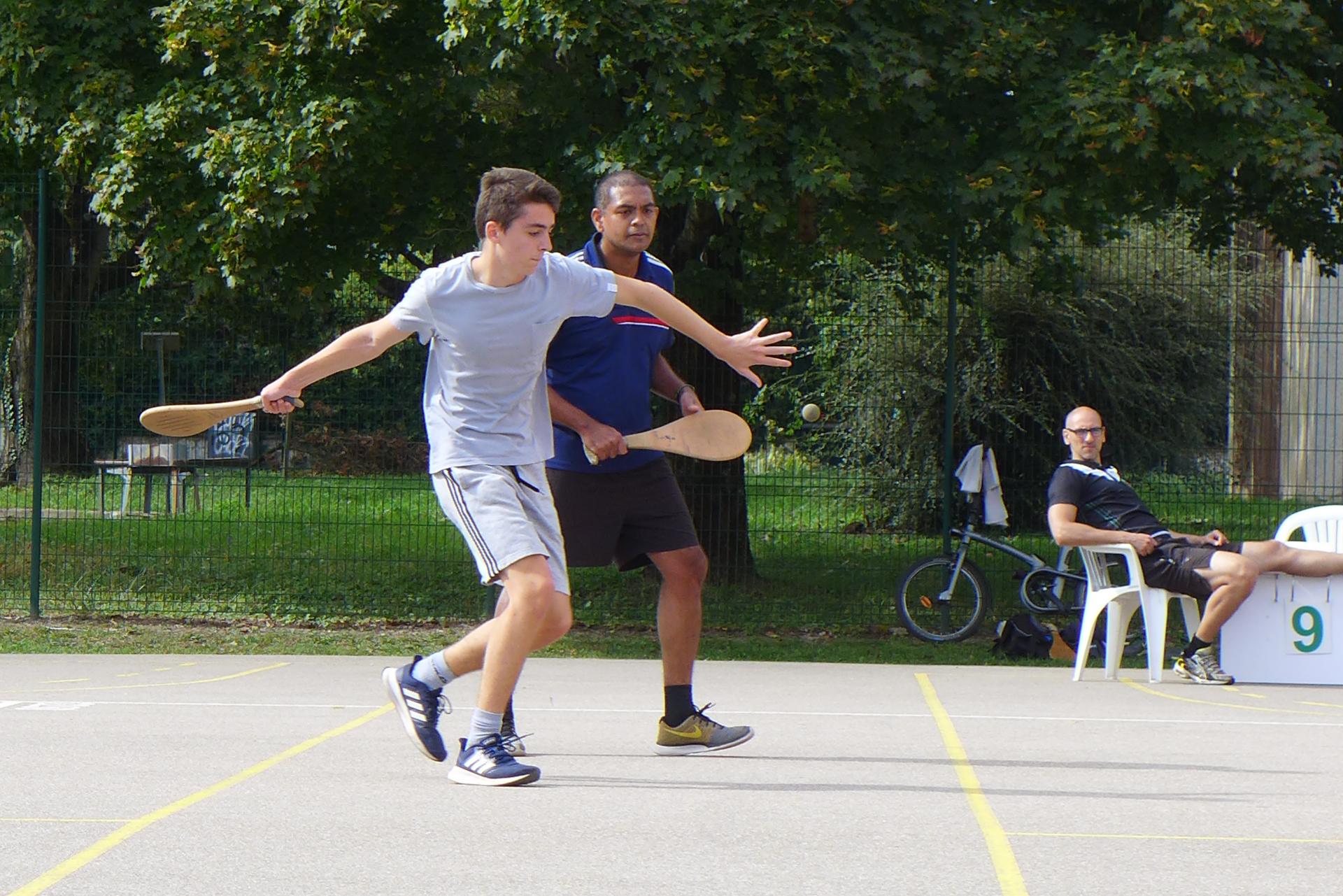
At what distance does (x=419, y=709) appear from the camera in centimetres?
560

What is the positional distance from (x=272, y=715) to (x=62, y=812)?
227cm

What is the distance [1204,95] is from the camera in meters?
9.51

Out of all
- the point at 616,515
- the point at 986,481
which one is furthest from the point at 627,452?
the point at 986,481

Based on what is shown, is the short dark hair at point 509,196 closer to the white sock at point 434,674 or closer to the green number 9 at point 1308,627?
the white sock at point 434,674

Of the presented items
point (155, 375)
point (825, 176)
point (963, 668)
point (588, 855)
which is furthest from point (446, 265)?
point (155, 375)

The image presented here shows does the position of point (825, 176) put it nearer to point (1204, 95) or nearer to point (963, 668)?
point (1204, 95)

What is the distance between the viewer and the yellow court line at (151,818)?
4.20m

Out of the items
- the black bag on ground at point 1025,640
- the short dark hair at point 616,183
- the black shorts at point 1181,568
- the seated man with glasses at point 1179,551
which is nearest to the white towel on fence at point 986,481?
the black bag on ground at point 1025,640

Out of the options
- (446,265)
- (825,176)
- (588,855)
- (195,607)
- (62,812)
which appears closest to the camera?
(588,855)

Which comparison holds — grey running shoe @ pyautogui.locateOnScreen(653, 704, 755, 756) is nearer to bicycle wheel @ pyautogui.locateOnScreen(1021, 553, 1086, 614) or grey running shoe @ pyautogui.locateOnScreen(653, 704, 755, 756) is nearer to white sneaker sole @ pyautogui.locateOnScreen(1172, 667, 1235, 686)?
white sneaker sole @ pyautogui.locateOnScreen(1172, 667, 1235, 686)

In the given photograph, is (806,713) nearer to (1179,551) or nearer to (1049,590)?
(1179,551)

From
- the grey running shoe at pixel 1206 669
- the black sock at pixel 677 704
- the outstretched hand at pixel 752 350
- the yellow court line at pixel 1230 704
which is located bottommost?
the yellow court line at pixel 1230 704

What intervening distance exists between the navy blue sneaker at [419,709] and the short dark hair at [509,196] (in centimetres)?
147

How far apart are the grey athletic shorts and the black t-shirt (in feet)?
14.2
